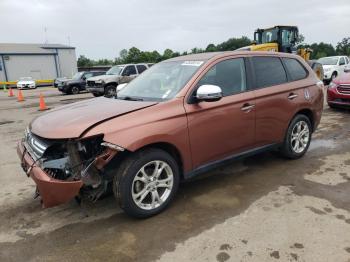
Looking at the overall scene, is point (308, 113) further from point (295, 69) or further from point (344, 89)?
point (344, 89)

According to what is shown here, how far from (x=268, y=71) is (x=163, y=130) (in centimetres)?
216

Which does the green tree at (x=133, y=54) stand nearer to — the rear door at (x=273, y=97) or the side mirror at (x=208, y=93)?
the rear door at (x=273, y=97)

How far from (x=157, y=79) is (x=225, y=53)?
0.99m

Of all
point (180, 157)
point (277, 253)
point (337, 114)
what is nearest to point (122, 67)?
point (337, 114)

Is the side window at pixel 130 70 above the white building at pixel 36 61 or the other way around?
the other way around

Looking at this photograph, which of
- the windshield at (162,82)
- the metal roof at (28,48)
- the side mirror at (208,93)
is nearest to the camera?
the side mirror at (208,93)

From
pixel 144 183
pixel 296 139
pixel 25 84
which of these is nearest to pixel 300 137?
pixel 296 139

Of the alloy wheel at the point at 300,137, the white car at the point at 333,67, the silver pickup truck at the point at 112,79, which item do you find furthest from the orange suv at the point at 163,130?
the white car at the point at 333,67

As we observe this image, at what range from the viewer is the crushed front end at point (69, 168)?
3.09 meters

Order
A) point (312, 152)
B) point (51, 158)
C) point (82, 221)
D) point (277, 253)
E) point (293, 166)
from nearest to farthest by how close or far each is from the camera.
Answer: point (277, 253)
point (51, 158)
point (82, 221)
point (293, 166)
point (312, 152)

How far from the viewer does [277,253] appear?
9.53 feet

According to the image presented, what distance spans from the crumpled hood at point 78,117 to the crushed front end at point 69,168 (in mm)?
89

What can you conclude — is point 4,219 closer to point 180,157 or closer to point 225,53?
point 180,157

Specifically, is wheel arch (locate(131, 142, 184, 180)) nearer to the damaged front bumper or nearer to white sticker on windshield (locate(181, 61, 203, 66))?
the damaged front bumper
